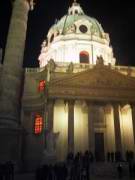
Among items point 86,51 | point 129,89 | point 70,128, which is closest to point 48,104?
point 70,128

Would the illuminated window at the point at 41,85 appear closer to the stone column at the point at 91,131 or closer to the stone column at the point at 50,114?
the stone column at the point at 50,114

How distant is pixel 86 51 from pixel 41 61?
31.8 ft

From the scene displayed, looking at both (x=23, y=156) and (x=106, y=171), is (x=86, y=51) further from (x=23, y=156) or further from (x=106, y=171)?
(x=106, y=171)

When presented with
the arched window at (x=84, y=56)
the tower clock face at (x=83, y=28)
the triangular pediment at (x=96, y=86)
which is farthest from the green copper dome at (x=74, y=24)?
the triangular pediment at (x=96, y=86)

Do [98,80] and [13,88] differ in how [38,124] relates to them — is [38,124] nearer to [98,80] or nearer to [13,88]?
[13,88]

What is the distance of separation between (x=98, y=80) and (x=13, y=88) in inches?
427

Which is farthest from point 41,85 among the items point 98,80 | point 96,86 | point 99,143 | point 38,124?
point 99,143

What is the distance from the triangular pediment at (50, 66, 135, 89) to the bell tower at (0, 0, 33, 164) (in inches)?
206

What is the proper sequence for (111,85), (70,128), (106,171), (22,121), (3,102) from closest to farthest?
(106,171) → (3,102) → (70,128) → (111,85) → (22,121)

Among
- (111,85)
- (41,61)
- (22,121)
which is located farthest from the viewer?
(41,61)

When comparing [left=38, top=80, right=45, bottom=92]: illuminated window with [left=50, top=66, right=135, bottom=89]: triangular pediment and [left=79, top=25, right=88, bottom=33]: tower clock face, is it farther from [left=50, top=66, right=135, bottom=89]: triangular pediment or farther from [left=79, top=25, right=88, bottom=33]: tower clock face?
[left=79, top=25, right=88, bottom=33]: tower clock face

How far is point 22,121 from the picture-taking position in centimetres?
3469

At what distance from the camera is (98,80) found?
32.2m

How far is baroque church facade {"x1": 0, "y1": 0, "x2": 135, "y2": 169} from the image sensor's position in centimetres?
2770
